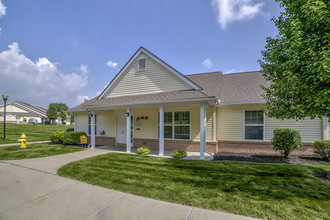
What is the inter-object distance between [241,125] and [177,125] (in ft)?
13.3

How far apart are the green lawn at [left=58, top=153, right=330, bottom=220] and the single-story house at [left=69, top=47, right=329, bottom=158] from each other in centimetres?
250

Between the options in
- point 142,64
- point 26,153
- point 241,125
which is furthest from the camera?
point 142,64

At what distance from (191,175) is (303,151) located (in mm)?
7634

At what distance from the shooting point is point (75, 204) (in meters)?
3.51

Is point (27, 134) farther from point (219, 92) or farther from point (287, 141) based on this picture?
point (287, 141)

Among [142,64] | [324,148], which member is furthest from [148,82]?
[324,148]

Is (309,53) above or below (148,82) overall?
below

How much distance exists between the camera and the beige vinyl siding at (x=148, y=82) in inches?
386

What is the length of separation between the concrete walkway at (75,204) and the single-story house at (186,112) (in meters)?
4.89

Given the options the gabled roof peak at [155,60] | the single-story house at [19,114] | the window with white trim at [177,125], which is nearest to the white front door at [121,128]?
the gabled roof peak at [155,60]

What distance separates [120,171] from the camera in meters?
5.88

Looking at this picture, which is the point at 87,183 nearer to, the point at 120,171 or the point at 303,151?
the point at 120,171

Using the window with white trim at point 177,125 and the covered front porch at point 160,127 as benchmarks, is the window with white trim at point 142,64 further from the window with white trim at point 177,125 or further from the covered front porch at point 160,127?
the window with white trim at point 177,125

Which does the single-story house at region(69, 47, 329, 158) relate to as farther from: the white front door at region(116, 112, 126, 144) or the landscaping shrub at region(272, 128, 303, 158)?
the landscaping shrub at region(272, 128, 303, 158)
